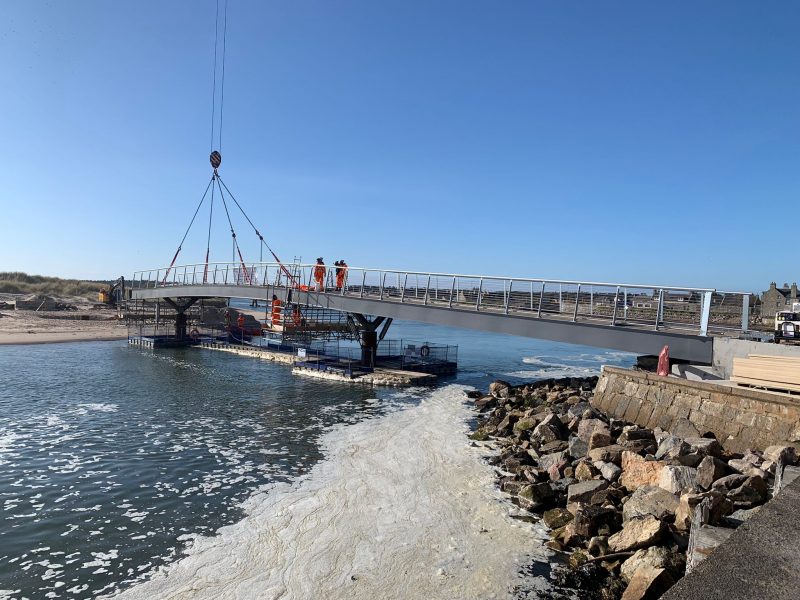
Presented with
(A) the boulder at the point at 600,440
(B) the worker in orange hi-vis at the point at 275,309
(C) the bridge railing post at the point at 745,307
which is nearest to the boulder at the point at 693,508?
(A) the boulder at the point at 600,440

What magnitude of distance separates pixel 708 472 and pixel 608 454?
2.55 m

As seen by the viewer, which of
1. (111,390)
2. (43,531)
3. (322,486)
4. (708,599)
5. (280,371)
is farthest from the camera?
(280,371)

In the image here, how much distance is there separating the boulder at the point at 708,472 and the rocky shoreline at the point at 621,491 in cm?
2

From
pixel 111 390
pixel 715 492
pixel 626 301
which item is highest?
pixel 626 301

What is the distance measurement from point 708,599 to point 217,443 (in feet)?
50.1

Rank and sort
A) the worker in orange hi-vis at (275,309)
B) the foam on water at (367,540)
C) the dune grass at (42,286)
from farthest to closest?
the dune grass at (42,286), the worker in orange hi-vis at (275,309), the foam on water at (367,540)

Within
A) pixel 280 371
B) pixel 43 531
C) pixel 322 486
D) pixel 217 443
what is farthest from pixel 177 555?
pixel 280 371

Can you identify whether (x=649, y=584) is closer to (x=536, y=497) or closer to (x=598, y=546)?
(x=598, y=546)

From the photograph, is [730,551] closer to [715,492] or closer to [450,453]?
[715,492]

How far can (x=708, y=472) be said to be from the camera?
33.4ft

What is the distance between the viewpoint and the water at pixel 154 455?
9.46 metres

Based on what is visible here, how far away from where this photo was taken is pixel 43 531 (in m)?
10.2

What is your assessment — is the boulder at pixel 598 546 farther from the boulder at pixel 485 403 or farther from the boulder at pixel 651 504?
the boulder at pixel 485 403

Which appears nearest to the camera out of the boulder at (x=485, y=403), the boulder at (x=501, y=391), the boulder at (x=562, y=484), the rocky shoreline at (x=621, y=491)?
the rocky shoreline at (x=621, y=491)
